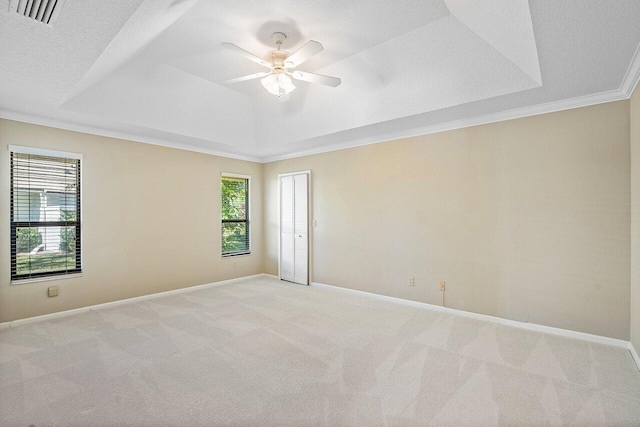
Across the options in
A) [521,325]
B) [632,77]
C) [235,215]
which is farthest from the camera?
[235,215]

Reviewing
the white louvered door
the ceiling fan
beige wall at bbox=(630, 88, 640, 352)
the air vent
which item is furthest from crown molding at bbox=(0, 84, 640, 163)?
the air vent

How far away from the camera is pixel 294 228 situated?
5.76 m

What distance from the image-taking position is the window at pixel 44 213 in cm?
360

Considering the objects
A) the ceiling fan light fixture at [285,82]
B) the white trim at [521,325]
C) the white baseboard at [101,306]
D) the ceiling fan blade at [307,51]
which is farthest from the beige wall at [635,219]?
the white baseboard at [101,306]

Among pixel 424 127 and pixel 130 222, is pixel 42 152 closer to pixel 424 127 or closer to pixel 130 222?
pixel 130 222

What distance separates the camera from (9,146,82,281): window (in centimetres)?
360

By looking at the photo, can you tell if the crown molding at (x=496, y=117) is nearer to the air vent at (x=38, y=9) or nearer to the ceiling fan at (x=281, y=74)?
the ceiling fan at (x=281, y=74)

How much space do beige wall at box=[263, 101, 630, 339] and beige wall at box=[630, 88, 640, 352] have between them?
0.33 ft

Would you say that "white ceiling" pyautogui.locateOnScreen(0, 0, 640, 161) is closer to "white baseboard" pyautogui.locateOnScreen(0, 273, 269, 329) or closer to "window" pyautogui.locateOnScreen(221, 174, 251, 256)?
"window" pyautogui.locateOnScreen(221, 174, 251, 256)

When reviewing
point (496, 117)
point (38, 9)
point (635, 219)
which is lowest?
point (635, 219)

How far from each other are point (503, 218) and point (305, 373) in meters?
2.84

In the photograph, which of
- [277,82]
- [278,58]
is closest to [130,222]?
[277,82]

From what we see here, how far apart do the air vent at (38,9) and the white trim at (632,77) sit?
157 inches

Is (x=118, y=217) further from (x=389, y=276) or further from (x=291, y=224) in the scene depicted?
(x=389, y=276)
